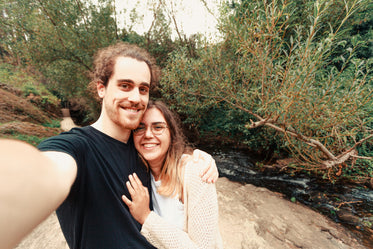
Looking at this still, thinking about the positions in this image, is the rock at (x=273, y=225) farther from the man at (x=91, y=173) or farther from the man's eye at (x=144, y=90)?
the man's eye at (x=144, y=90)

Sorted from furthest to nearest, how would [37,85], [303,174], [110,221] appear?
[37,85], [303,174], [110,221]

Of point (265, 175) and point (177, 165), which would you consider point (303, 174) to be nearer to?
point (265, 175)

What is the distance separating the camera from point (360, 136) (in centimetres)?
434

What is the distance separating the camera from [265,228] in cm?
303

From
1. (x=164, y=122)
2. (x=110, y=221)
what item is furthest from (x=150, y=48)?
(x=110, y=221)

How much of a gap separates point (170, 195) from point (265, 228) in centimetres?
287

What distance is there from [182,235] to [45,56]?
960 centimetres

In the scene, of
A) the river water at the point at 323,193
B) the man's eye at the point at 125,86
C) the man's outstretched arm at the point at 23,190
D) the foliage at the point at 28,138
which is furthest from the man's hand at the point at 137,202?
the foliage at the point at 28,138

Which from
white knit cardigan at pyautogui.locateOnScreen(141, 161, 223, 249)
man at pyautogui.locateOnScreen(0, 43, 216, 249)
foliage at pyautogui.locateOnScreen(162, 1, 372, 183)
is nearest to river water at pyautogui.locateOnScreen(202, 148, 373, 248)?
foliage at pyautogui.locateOnScreen(162, 1, 372, 183)

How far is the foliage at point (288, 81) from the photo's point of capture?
2418 millimetres

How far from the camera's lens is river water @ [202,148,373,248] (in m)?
3.60

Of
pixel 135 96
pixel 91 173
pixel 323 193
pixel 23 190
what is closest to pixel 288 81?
pixel 135 96

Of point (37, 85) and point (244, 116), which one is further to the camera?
point (37, 85)

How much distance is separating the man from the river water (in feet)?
16.2
